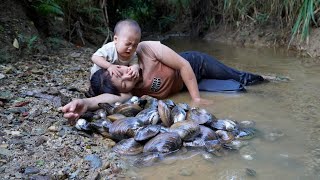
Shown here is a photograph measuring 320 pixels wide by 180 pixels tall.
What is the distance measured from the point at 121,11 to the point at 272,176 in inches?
292

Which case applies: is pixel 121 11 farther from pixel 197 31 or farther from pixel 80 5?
pixel 80 5

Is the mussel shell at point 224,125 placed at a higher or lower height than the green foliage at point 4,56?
lower

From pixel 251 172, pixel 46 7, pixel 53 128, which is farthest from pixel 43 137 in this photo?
pixel 46 7

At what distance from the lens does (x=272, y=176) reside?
222cm

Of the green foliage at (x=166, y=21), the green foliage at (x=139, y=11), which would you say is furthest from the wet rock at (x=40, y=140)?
the green foliage at (x=166, y=21)

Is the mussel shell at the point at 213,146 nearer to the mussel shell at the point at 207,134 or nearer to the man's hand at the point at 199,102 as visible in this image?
the mussel shell at the point at 207,134

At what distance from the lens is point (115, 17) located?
29.1ft

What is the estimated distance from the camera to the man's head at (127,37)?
11.1 feet

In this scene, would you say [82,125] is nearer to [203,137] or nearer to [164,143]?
[164,143]

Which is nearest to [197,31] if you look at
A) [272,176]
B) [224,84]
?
[224,84]

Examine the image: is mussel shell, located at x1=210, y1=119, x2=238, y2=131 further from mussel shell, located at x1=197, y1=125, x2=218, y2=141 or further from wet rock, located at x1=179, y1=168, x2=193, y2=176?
wet rock, located at x1=179, y1=168, x2=193, y2=176

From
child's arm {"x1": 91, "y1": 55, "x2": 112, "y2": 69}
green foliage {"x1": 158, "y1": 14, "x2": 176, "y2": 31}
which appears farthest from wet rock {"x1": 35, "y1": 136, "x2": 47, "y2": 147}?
green foliage {"x1": 158, "y1": 14, "x2": 176, "y2": 31}

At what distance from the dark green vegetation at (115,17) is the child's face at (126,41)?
1.67 metres

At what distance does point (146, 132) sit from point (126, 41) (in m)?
1.01
